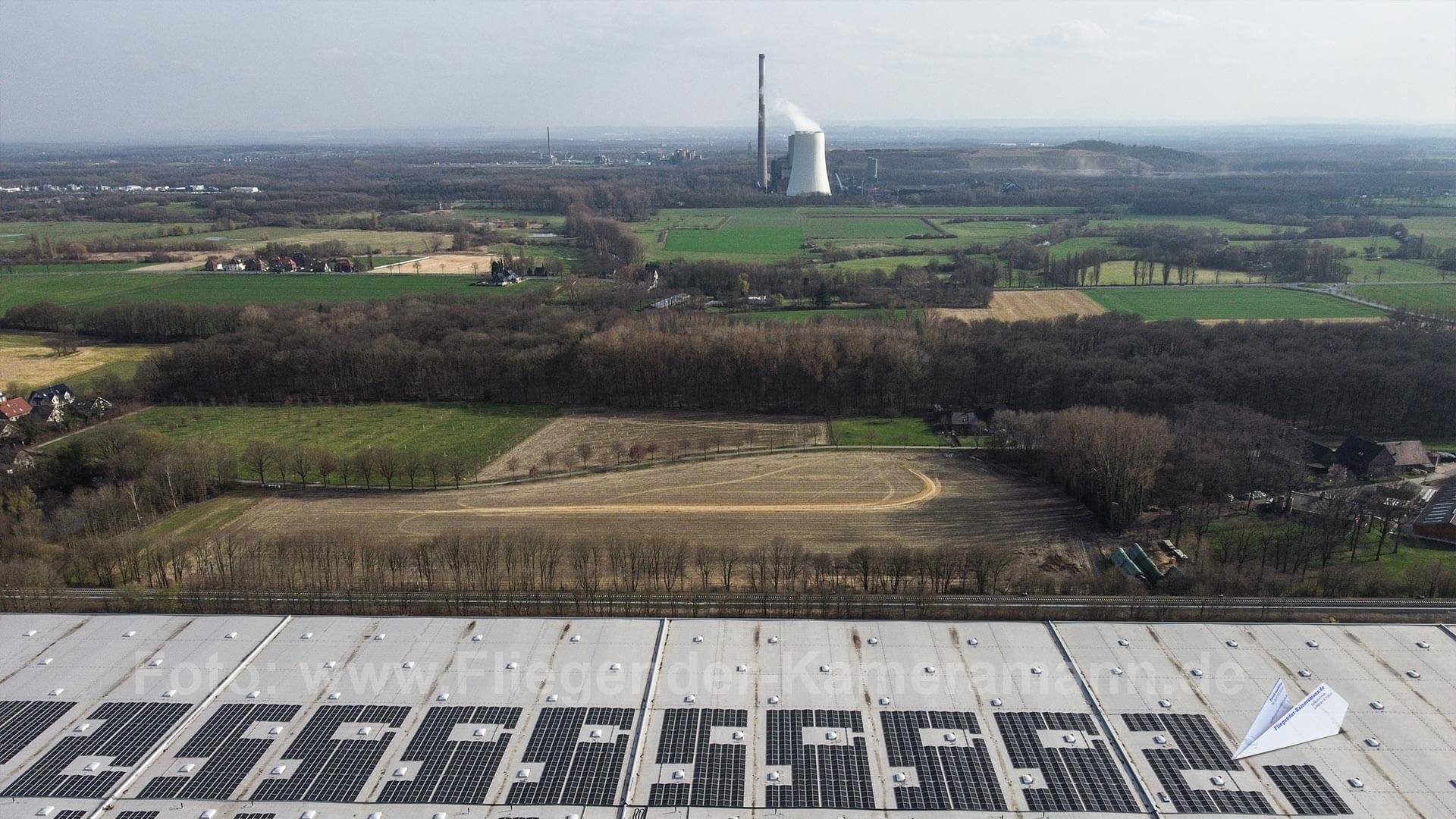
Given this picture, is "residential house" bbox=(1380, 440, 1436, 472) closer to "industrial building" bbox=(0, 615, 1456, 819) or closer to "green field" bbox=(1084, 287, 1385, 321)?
"industrial building" bbox=(0, 615, 1456, 819)

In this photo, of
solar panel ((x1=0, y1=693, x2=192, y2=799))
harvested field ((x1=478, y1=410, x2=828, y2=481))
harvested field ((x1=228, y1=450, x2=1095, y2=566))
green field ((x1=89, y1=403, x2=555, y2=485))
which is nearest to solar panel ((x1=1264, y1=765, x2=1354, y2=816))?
harvested field ((x1=228, y1=450, x2=1095, y2=566))

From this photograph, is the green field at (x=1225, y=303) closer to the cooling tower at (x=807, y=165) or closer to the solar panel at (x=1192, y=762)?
the solar panel at (x=1192, y=762)

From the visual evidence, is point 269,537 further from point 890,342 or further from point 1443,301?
point 1443,301

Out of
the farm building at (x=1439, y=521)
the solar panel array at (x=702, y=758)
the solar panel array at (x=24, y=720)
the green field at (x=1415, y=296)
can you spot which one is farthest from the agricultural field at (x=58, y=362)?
the green field at (x=1415, y=296)

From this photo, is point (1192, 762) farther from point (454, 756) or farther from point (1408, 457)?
point (1408, 457)

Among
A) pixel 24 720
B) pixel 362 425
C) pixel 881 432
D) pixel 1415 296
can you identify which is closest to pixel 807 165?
pixel 1415 296

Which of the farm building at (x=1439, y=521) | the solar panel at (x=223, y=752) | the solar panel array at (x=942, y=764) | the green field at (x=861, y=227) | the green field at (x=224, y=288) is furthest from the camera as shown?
the green field at (x=861, y=227)
